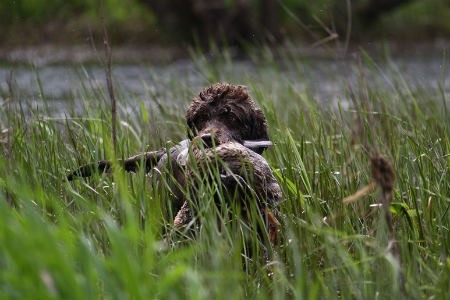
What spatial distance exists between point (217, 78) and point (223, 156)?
10.6 feet

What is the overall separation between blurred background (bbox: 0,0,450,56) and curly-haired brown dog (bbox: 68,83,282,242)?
10808 millimetres

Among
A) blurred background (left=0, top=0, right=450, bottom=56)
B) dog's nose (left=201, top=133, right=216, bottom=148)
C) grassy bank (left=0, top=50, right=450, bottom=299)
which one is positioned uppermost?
dog's nose (left=201, top=133, right=216, bottom=148)

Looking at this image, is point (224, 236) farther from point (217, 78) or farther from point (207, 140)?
point (217, 78)

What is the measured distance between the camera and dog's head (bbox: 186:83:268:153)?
9.05 ft

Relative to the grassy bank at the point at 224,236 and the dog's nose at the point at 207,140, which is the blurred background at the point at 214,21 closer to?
the grassy bank at the point at 224,236

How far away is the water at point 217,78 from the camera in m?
4.97

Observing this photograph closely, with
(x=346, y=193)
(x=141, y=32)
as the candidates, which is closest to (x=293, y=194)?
(x=346, y=193)

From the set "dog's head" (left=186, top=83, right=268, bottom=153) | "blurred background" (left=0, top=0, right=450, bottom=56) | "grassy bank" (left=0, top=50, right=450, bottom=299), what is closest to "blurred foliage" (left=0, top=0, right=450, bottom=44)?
"blurred background" (left=0, top=0, right=450, bottom=56)

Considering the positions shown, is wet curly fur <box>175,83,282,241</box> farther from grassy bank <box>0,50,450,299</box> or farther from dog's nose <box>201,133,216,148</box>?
grassy bank <box>0,50,450,299</box>

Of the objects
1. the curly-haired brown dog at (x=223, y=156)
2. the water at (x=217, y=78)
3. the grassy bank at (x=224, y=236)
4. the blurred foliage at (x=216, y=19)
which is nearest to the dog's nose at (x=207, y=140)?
the curly-haired brown dog at (x=223, y=156)

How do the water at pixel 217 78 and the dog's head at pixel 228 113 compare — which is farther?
the water at pixel 217 78

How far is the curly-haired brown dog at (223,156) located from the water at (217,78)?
1170mm

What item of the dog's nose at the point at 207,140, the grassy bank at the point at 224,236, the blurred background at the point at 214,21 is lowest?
the blurred background at the point at 214,21

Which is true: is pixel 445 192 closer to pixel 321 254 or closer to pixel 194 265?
pixel 321 254
